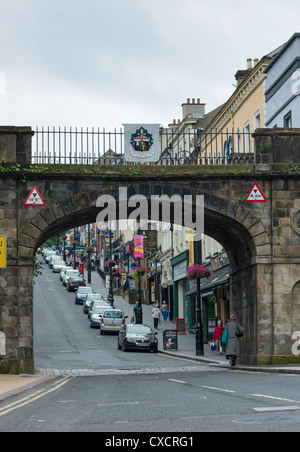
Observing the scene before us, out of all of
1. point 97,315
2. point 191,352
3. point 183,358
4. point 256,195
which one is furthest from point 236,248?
point 97,315

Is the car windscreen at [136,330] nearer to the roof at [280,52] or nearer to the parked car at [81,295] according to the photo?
the roof at [280,52]

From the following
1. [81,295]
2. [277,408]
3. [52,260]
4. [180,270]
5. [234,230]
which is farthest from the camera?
[52,260]

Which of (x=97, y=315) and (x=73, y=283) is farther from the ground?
(x=73, y=283)

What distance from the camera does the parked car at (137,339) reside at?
126ft

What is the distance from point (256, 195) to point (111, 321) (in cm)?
2392

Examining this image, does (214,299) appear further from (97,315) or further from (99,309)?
(99,309)

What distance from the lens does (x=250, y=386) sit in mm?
16797

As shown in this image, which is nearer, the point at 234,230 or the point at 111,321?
the point at 234,230

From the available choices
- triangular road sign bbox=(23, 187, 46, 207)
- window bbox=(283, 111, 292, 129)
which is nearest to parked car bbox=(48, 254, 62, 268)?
window bbox=(283, 111, 292, 129)

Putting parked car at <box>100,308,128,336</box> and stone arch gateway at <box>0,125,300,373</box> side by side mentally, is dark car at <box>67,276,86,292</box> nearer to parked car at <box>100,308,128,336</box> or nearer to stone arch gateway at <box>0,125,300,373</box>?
parked car at <box>100,308,128,336</box>

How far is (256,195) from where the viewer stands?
1054 inches

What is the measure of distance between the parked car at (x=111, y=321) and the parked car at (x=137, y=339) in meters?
9.60
